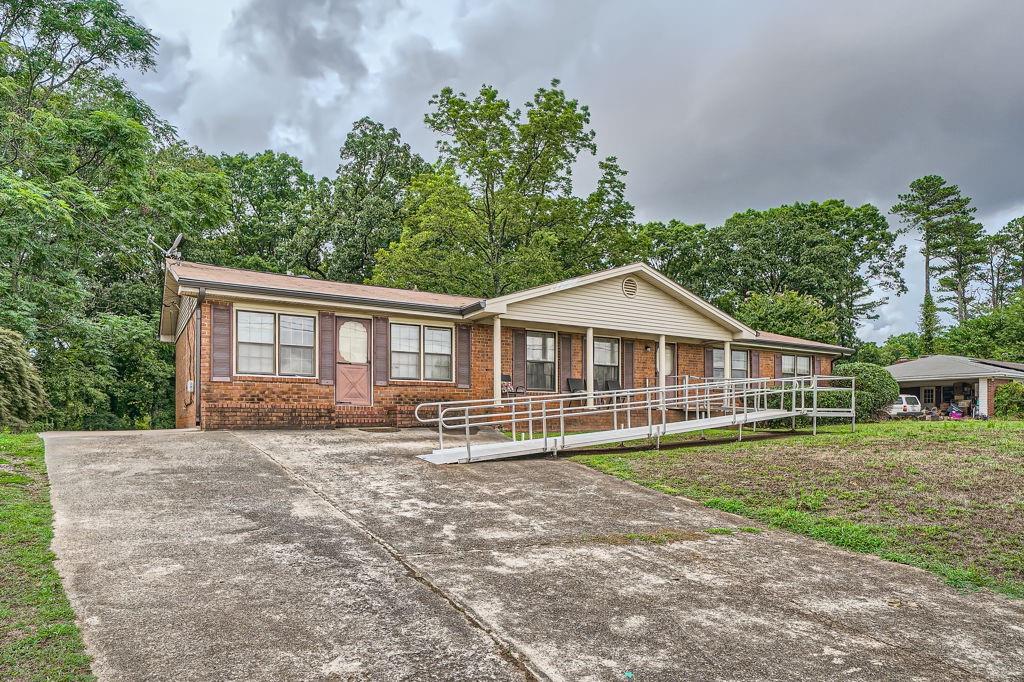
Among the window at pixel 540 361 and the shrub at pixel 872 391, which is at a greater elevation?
the window at pixel 540 361

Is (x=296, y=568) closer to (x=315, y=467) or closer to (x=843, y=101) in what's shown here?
(x=315, y=467)

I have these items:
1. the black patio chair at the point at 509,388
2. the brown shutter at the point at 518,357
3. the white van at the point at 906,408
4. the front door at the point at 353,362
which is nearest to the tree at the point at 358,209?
the brown shutter at the point at 518,357

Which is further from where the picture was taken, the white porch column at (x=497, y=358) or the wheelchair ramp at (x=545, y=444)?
the white porch column at (x=497, y=358)

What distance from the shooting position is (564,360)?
706 inches

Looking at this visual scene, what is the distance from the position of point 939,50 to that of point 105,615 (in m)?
16.3

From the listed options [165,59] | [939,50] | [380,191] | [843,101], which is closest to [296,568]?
[939,50]

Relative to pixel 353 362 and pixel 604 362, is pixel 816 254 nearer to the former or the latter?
pixel 604 362

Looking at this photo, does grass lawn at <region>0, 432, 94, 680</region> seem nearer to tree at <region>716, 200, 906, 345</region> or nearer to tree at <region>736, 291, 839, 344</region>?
tree at <region>736, 291, 839, 344</region>

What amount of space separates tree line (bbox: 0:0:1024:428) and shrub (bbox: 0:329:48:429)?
0.19 metres

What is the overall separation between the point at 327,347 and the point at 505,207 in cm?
1458

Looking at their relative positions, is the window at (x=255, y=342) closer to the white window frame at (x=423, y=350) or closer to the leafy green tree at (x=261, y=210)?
the white window frame at (x=423, y=350)

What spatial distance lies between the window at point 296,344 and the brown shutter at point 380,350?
1.41 metres

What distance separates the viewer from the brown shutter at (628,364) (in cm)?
1886

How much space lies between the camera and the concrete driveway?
403 centimetres
